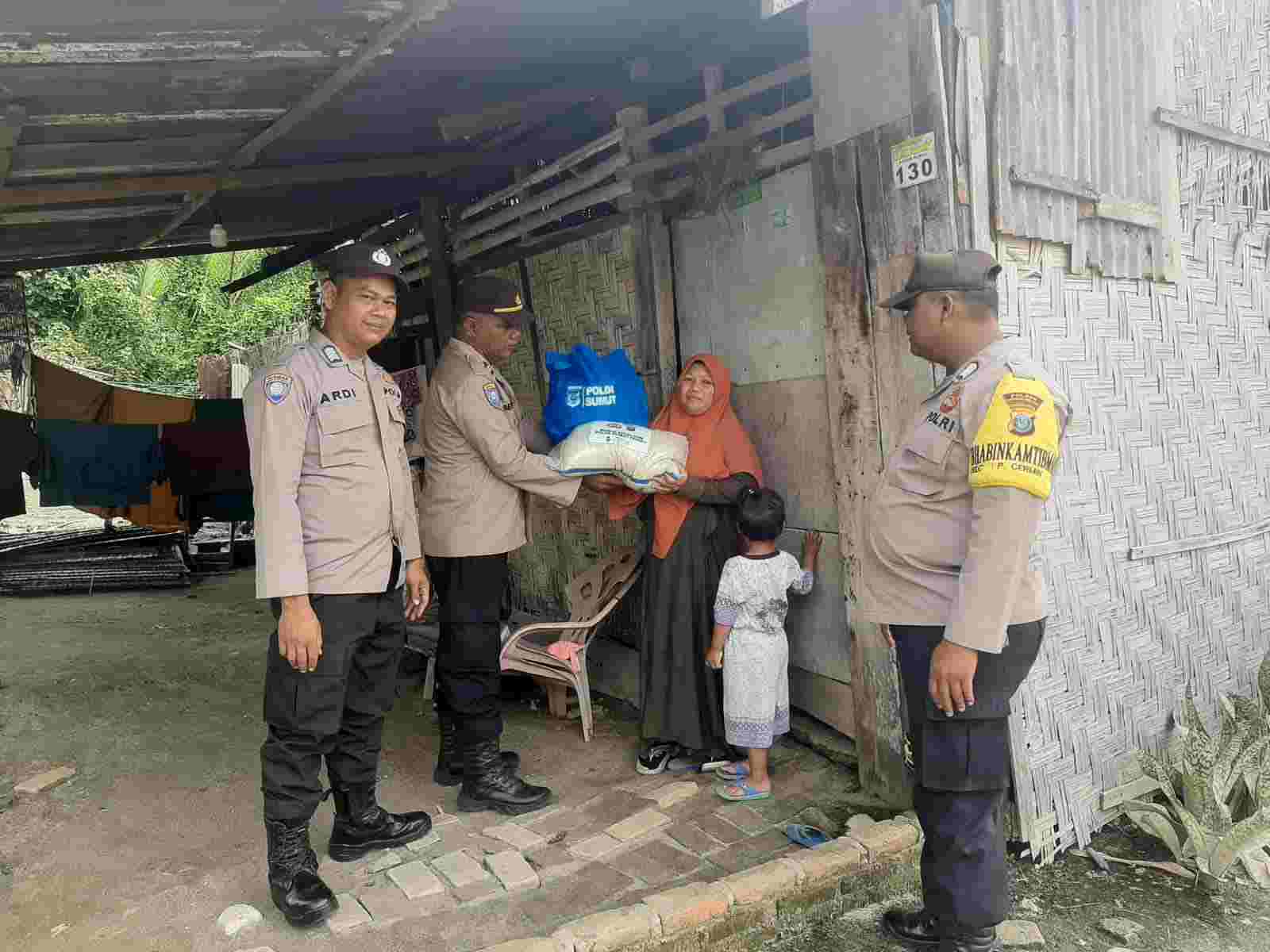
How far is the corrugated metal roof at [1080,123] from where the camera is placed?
9.97ft

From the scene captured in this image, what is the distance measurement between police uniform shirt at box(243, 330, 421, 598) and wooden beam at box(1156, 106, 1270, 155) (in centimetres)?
297

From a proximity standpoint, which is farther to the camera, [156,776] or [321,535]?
[156,776]

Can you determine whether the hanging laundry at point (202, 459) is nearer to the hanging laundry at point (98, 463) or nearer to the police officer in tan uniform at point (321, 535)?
the hanging laundry at point (98, 463)

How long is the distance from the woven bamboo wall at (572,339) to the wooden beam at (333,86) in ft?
4.43

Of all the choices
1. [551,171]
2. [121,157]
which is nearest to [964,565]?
[551,171]

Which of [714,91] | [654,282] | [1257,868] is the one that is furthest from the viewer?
[654,282]

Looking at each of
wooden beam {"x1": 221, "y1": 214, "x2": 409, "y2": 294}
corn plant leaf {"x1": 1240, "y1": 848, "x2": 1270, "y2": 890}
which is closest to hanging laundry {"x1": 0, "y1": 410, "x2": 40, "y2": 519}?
wooden beam {"x1": 221, "y1": 214, "x2": 409, "y2": 294}

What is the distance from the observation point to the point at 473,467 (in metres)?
3.61

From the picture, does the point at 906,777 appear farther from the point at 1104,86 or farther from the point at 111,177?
the point at 111,177

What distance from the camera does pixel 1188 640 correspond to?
368cm

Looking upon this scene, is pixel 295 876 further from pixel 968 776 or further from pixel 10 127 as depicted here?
pixel 10 127

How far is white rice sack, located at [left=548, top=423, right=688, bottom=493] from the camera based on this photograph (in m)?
3.65

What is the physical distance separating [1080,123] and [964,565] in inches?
71.7

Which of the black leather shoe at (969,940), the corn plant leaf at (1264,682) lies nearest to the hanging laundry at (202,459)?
Result: the black leather shoe at (969,940)
